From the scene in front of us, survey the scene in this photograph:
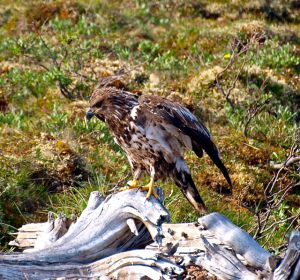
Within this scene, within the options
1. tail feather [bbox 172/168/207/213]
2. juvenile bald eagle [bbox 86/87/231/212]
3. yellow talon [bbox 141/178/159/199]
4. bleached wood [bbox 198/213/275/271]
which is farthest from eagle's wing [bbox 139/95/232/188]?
Result: bleached wood [bbox 198/213/275/271]

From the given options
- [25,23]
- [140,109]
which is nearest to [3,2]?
[25,23]

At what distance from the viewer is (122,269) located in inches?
211

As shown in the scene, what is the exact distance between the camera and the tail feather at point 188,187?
678cm

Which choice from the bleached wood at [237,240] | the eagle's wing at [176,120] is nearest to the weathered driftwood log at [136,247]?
the bleached wood at [237,240]

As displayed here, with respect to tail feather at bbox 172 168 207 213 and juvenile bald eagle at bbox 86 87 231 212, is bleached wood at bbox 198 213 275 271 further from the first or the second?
tail feather at bbox 172 168 207 213

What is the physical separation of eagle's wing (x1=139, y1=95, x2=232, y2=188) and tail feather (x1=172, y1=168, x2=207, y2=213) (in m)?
0.35

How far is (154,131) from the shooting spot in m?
6.49

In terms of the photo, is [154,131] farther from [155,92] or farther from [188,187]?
[155,92]

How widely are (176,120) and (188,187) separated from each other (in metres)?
0.76

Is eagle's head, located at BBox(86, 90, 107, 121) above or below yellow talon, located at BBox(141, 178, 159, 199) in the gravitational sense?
above

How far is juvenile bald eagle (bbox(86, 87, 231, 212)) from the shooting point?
21.1 feet

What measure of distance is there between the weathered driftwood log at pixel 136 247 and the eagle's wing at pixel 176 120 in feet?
2.22

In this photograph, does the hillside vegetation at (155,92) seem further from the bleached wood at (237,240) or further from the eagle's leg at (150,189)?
the bleached wood at (237,240)

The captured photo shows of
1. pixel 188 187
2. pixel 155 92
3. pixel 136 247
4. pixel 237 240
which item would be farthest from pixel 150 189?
pixel 155 92
